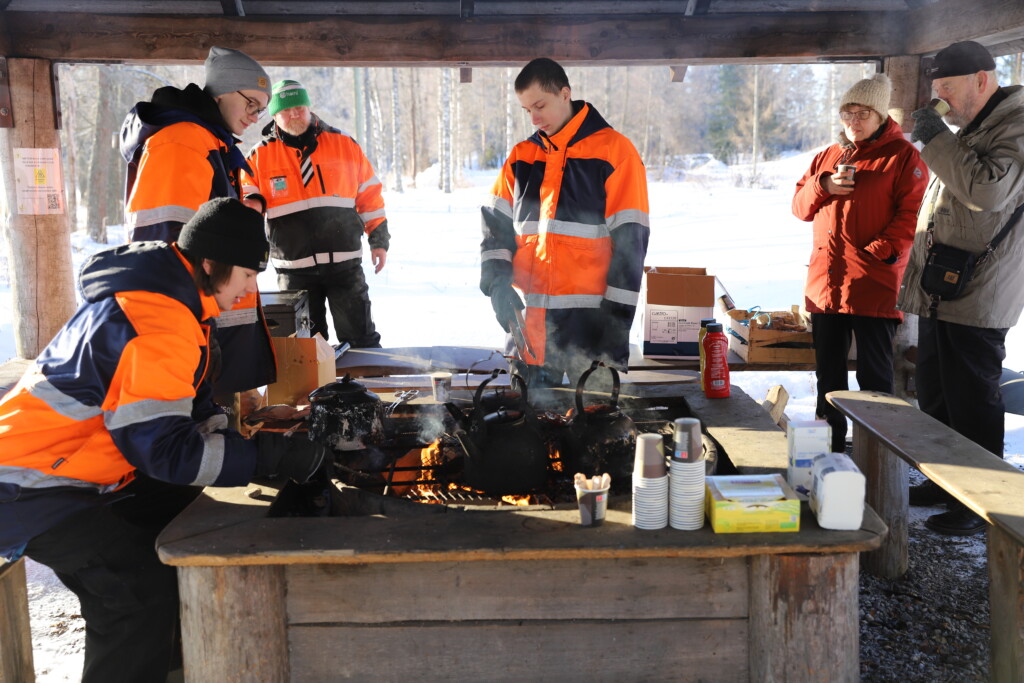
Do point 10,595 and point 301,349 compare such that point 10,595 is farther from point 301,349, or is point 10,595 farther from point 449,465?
point 301,349

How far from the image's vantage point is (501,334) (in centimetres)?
936

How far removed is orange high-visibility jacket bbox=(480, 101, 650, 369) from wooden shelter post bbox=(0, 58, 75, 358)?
326 cm

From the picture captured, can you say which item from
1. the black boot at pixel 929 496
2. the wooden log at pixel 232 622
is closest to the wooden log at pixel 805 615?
the wooden log at pixel 232 622

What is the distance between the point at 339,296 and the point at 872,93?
3481mm

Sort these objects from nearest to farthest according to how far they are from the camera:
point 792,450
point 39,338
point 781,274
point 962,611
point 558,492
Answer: point 792,450 < point 558,492 < point 962,611 < point 39,338 < point 781,274

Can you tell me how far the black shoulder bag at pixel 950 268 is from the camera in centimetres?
379

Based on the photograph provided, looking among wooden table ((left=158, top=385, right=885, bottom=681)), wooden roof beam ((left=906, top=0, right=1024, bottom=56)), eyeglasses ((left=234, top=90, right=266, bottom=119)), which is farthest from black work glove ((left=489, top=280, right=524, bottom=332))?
wooden roof beam ((left=906, top=0, right=1024, bottom=56))

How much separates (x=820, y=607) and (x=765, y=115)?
122ft

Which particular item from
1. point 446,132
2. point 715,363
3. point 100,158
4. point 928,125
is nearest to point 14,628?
point 715,363

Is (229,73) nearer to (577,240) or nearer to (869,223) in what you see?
(577,240)

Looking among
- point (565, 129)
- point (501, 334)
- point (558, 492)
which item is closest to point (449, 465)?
point (558, 492)

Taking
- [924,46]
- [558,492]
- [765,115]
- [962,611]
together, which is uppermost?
[765,115]

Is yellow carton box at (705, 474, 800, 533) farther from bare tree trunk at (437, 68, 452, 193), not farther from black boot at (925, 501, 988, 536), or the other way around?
bare tree trunk at (437, 68, 452, 193)

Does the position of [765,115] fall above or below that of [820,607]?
above
